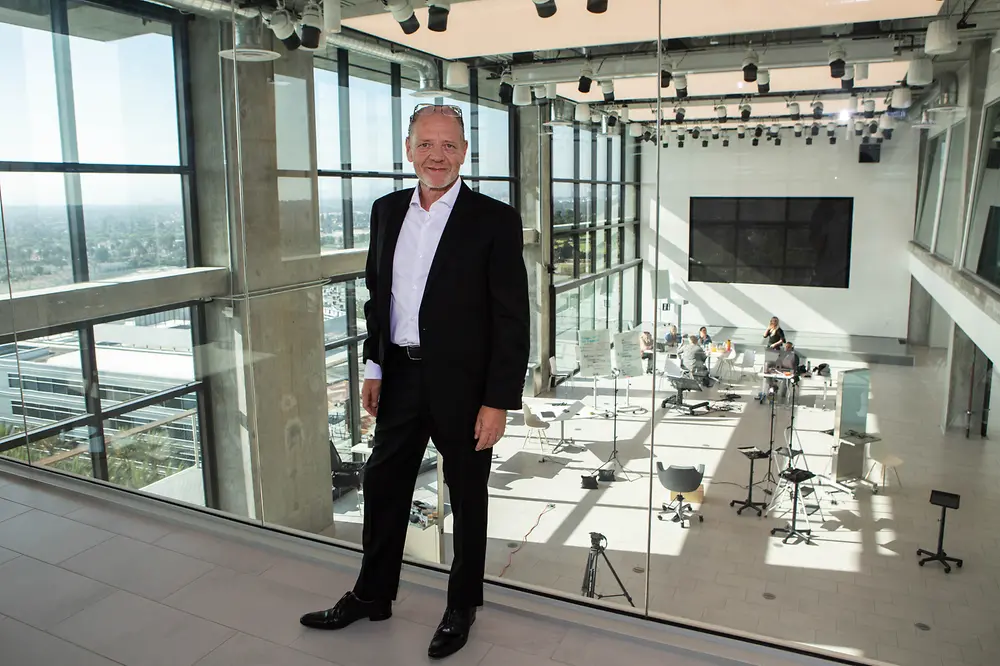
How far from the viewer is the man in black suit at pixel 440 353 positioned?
6.82 ft

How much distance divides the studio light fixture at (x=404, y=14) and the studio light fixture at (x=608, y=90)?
1.40m

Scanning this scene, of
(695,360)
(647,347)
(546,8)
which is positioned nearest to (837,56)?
(546,8)

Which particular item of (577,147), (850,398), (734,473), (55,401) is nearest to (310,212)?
(577,147)

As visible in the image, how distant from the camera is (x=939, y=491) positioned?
2.76 m

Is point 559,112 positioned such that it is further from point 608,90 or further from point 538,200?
point 538,200

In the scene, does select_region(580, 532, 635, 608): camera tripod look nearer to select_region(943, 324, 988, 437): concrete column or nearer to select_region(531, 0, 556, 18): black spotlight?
select_region(943, 324, 988, 437): concrete column

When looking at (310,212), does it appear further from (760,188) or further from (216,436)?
(760,188)

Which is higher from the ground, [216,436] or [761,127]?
[761,127]

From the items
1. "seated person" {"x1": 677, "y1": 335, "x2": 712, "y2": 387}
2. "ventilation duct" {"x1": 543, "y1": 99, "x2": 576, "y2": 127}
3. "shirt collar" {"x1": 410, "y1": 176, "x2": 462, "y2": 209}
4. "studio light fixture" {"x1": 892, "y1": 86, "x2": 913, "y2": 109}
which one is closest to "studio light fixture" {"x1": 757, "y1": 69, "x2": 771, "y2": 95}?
"studio light fixture" {"x1": 892, "y1": 86, "x2": 913, "y2": 109}

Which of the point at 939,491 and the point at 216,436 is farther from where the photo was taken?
the point at 216,436

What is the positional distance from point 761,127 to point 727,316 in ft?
2.52

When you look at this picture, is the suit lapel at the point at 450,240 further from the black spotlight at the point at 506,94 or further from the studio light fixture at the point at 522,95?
the studio light fixture at the point at 522,95

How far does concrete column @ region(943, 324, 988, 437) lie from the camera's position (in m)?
2.72

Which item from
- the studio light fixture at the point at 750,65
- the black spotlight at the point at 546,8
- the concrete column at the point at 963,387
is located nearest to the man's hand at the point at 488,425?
the concrete column at the point at 963,387
